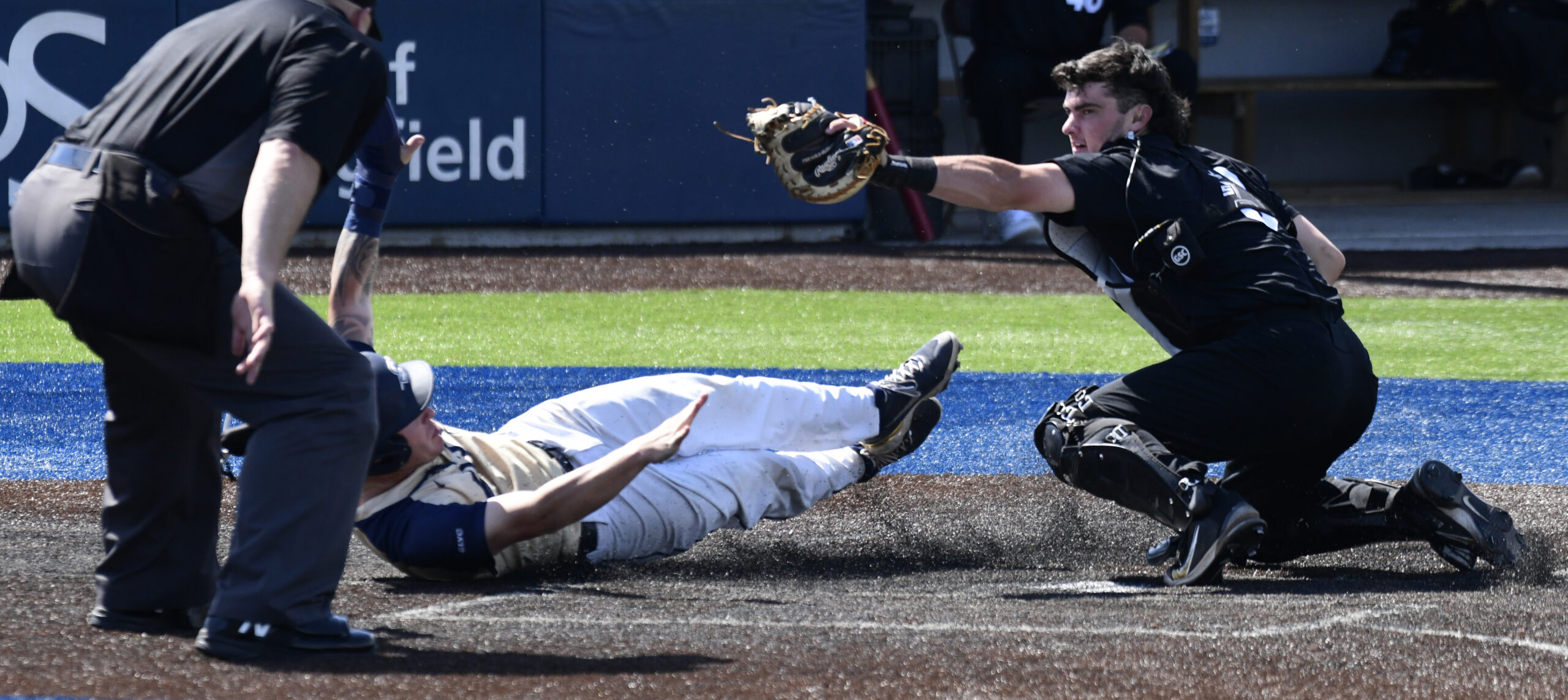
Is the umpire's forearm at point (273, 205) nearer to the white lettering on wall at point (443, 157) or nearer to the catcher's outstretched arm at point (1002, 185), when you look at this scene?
the catcher's outstretched arm at point (1002, 185)

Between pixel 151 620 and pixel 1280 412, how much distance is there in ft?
8.19

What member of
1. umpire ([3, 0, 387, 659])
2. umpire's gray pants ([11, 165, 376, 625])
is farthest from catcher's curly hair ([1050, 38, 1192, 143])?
umpire's gray pants ([11, 165, 376, 625])

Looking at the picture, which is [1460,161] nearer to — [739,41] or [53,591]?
[739,41]

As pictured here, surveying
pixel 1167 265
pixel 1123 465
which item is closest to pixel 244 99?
pixel 1123 465

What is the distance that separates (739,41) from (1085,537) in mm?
7365

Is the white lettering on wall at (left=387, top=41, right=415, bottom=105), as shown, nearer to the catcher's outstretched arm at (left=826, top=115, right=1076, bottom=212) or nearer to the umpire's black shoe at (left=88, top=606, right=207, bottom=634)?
the catcher's outstretched arm at (left=826, top=115, right=1076, bottom=212)

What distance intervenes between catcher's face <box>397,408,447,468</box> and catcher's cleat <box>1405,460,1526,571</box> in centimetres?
222

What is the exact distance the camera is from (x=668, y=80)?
1102 cm

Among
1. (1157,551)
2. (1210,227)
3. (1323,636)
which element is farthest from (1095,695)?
(1210,227)

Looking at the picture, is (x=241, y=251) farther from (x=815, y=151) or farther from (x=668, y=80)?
(x=668, y=80)

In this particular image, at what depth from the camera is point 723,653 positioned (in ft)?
9.20

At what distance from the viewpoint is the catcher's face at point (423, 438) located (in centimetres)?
344

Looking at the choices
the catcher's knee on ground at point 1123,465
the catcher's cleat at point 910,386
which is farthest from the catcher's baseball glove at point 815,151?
the catcher's knee on ground at point 1123,465

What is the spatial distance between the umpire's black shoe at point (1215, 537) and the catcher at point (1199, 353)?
18mm
